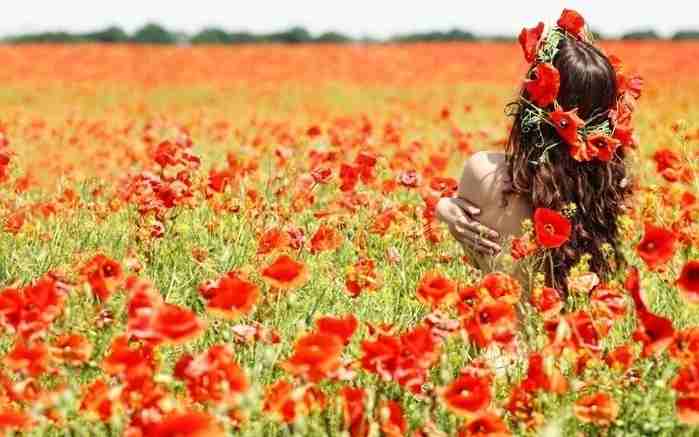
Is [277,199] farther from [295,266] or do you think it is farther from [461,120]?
[461,120]

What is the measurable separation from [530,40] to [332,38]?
27.9 m

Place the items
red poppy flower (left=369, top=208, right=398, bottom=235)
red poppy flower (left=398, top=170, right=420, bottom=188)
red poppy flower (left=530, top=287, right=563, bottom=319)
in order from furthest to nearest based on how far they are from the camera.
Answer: red poppy flower (left=398, top=170, right=420, bottom=188) < red poppy flower (left=369, top=208, right=398, bottom=235) < red poppy flower (left=530, top=287, right=563, bottom=319)

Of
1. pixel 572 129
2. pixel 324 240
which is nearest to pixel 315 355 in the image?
pixel 324 240

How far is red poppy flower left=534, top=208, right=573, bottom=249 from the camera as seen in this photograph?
2596 mm

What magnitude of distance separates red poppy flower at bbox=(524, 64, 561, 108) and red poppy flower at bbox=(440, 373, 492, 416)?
1283 millimetres

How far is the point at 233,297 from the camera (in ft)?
7.30

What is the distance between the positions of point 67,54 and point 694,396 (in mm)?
22654

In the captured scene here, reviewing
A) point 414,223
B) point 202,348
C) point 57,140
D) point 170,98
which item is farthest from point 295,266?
point 170,98

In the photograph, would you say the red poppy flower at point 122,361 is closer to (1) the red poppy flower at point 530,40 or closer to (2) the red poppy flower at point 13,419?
(2) the red poppy flower at point 13,419

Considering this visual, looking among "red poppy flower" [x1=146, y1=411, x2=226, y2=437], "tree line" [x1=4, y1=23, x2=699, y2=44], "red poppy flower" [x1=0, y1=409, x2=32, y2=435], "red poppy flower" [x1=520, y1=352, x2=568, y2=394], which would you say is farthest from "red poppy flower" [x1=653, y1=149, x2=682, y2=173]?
"tree line" [x1=4, y1=23, x2=699, y2=44]

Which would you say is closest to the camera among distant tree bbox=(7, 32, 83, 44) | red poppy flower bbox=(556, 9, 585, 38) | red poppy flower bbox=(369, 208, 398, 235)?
red poppy flower bbox=(556, 9, 585, 38)

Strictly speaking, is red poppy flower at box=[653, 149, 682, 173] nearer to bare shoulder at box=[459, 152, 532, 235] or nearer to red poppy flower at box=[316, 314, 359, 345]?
bare shoulder at box=[459, 152, 532, 235]

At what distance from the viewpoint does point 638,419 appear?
2.28 m

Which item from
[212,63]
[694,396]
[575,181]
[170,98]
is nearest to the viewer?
[694,396]
